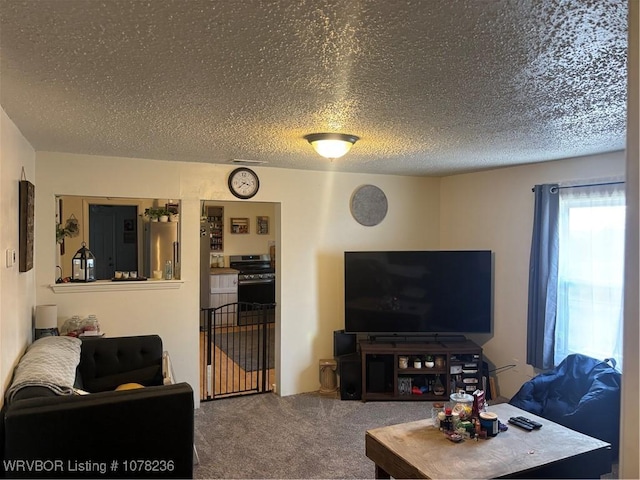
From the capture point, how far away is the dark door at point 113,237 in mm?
7812

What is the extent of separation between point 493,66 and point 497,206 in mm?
3336

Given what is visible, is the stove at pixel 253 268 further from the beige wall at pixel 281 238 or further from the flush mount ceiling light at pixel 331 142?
the flush mount ceiling light at pixel 331 142

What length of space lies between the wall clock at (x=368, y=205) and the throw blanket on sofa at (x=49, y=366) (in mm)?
3017

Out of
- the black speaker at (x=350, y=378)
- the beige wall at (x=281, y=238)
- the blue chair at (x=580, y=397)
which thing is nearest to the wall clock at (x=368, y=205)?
the beige wall at (x=281, y=238)

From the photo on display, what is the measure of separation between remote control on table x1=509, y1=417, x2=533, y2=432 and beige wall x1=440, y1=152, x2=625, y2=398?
1.63 metres

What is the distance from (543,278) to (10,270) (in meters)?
4.11

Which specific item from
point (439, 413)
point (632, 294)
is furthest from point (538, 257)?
point (632, 294)

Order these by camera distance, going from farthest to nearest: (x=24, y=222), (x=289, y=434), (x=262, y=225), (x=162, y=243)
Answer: (x=262, y=225) → (x=162, y=243) → (x=289, y=434) → (x=24, y=222)

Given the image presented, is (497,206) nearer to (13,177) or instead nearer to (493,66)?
(493,66)

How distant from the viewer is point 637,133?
0.85 meters

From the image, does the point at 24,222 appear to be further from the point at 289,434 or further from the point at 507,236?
the point at 507,236

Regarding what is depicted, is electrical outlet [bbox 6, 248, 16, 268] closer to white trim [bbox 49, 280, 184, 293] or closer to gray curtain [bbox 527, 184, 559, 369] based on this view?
white trim [bbox 49, 280, 184, 293]

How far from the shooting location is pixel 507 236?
15.8ft

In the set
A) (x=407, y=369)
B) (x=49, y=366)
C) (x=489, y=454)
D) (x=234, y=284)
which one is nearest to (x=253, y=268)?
(x=234, y=284)
